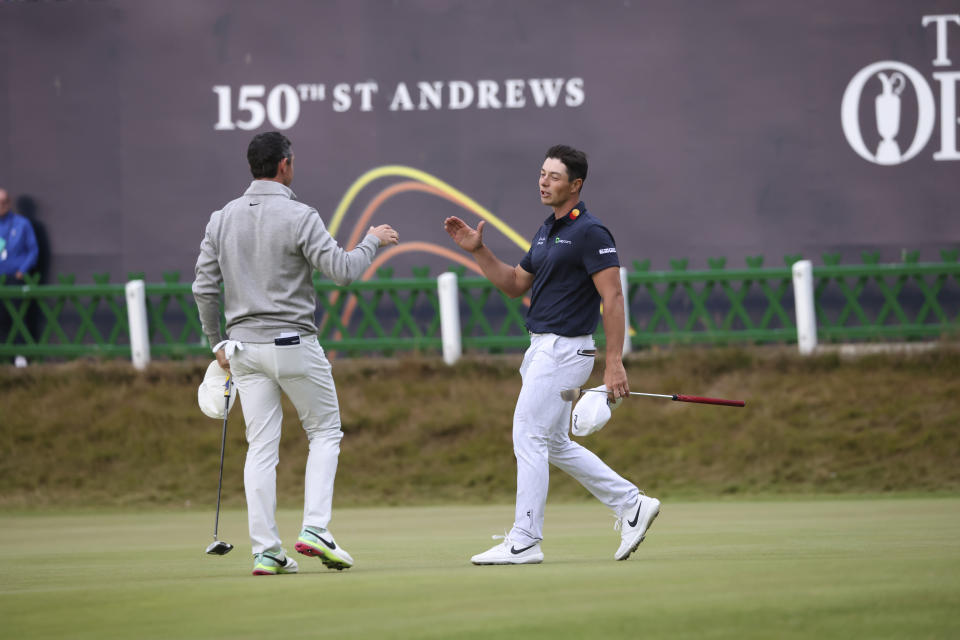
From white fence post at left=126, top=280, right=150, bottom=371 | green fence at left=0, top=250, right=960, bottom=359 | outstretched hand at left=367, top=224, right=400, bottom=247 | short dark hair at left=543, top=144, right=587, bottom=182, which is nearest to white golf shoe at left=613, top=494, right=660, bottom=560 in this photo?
short dark hair at left=543, top=144, right=587, bottom=182

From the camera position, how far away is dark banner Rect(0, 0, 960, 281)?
14.7 meters

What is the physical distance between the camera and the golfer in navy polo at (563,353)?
6918 millimetres

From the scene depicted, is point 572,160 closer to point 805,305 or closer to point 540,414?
point 540,414

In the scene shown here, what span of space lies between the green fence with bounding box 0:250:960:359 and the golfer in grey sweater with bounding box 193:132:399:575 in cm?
786

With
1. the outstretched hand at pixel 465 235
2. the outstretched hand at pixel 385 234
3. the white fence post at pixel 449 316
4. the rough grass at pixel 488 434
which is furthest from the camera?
the white fence post at pixel 449 316

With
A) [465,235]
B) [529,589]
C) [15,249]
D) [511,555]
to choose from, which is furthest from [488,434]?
[529,589]

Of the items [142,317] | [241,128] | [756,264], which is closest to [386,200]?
[241,128]

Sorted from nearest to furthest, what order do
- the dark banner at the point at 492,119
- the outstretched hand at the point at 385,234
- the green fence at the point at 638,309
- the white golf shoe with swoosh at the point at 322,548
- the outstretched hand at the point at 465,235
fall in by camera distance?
the white golf shoe with swoosh at the point at 322,548, the outstretched hand at the point at 385,234, the outstretched hand at the point at 465,235, the green fence at the point at 638,309, the dark banner at the point at 492,119

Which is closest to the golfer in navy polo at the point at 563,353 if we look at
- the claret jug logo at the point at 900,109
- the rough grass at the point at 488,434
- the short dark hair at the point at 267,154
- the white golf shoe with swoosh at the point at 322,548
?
the white golf shoe with swoosh at the point at 322,548

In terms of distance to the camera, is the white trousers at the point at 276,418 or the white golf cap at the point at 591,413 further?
the white golf cap at the point at 591,413

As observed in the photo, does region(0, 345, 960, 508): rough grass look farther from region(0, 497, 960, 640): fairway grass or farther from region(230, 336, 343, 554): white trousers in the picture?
region(230, 336, 343, 554): white trousers

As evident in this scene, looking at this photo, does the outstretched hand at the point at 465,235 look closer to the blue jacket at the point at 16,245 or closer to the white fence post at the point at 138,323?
the white fence post at the point at 138,323

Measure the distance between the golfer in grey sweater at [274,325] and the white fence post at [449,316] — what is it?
7734 millimetres

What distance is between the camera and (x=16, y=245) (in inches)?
614
